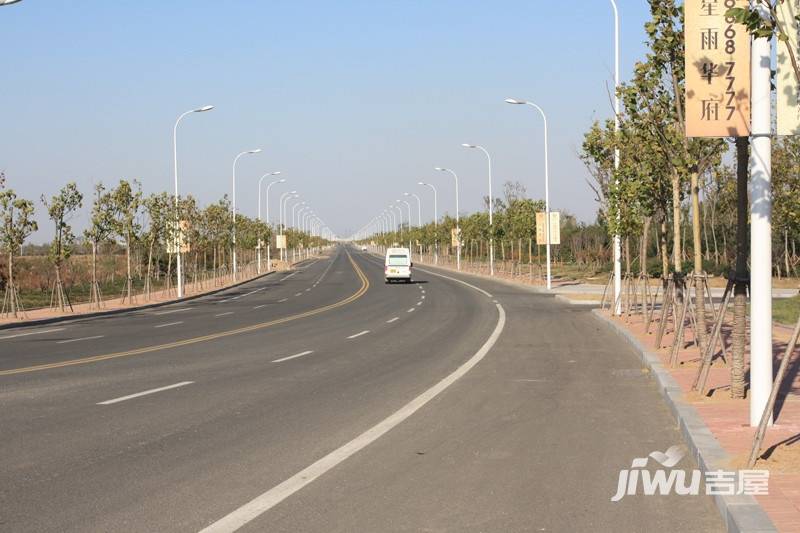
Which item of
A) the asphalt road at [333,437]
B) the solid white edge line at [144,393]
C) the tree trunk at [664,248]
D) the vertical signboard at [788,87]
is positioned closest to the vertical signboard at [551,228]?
the tree trunk at [664,248]

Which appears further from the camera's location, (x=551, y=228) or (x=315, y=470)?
(x=551, y=228)

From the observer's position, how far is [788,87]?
916 centimetres

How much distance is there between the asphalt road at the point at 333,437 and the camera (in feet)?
21.7

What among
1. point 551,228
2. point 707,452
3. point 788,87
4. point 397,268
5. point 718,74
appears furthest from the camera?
point 397,268

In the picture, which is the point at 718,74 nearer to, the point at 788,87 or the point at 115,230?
the point at 788,87

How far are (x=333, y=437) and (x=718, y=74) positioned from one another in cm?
619

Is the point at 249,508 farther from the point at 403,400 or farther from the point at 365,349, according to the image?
the point at 365,349

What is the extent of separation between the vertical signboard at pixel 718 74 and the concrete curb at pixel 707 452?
10.8 feet

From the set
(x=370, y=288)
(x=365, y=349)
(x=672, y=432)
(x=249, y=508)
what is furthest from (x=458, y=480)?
(x=370, y=288)

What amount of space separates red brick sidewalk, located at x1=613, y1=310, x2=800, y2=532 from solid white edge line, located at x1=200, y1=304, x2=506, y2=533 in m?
3.28

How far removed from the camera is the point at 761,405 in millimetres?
9016

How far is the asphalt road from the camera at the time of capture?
663 centimetres

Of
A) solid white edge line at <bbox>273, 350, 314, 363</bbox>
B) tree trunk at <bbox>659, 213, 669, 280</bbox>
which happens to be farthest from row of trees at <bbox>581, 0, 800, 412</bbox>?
solid white edge line at <bbox>273, 350, 314, 363</bbox>

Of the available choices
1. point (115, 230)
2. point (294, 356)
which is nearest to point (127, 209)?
point (115, 230)
